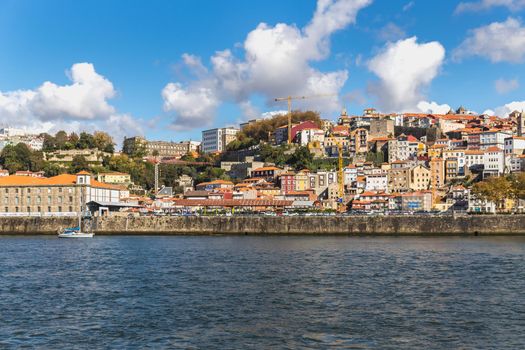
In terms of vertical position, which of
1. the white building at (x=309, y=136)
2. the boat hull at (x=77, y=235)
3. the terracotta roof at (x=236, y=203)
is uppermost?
the white building at (x=309, y=136)

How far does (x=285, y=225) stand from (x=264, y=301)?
1712 inches

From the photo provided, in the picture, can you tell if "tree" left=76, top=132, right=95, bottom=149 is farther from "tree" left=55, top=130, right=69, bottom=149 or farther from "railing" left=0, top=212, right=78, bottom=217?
"railing" left=0, top=212, right=78, bottom=217

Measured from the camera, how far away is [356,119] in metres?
147

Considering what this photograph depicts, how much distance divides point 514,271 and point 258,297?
49.6 ft

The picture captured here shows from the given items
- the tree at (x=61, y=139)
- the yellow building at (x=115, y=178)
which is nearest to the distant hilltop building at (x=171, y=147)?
the tree at (x=61, y=139)

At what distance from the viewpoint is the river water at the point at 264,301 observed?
718 inches

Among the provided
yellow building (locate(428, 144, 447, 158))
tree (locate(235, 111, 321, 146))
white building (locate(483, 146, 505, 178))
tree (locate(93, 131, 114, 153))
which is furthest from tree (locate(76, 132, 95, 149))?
white building (locate(483, 146, 505, 178))

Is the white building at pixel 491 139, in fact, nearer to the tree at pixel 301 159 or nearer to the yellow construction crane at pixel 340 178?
the yellow construction crane at pixel 340 178

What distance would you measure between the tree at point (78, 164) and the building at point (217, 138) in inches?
2141

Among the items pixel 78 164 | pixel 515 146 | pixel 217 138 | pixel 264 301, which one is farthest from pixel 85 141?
pixel 264 301

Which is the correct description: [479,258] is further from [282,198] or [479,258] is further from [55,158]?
[55,158]

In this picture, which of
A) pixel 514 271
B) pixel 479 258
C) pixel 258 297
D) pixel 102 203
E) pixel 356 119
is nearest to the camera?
pixel 258 297

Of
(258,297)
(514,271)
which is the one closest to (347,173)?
(514,271)

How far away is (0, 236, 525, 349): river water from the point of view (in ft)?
59.8
